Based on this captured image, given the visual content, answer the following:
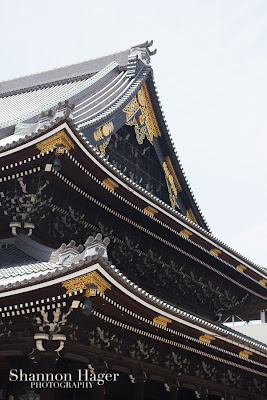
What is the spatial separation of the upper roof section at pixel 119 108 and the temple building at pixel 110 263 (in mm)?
66

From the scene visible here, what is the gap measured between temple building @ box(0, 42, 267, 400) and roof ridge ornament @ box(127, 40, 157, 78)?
0.06 m

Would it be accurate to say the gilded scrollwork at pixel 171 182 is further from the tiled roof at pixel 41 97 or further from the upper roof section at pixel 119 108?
the tiled roof at pixel 41 97

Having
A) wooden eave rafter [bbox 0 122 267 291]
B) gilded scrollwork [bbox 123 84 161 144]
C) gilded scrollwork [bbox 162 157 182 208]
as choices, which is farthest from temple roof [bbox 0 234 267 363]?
gilded scrollwork [bbox 162 157 182 208]

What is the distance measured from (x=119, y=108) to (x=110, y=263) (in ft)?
33.0

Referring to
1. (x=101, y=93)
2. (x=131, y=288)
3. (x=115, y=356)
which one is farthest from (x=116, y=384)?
(x=101, y=93)

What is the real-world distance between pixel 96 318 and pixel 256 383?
1147 centimetres

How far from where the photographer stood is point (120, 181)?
53.4ft

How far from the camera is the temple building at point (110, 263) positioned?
12969 mm

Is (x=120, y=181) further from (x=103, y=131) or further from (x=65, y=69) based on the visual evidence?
(x=65, y=69)

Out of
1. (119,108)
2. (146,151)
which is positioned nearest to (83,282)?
(119,108)

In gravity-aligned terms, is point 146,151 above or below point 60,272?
above

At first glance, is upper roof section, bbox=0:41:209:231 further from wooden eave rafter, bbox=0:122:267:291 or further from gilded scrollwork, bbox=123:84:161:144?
wooden eave rafter, bbox=0:122:267:291

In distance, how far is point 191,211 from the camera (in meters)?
24.9

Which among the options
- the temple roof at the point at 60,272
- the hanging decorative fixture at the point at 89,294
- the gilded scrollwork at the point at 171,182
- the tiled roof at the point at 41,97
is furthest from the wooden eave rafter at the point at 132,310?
the tiled roof at the point at 41,97
